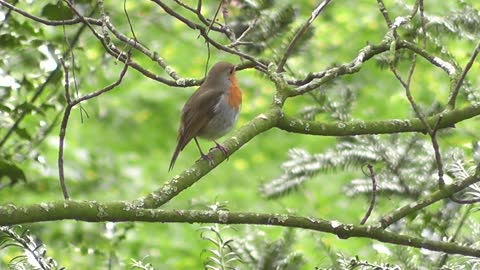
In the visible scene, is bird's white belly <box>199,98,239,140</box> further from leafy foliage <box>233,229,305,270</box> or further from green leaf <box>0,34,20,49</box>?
green leaf <box>0,34,20,49</box>

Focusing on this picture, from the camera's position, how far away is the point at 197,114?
4.05 metres

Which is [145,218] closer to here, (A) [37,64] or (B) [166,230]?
(A) [37,64]

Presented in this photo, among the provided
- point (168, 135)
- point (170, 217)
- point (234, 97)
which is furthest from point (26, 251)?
point (168, 135)

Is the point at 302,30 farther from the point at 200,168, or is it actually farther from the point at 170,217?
the point at 170,217

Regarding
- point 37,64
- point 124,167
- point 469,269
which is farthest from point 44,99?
point 124,167

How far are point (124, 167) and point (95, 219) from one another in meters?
5.19

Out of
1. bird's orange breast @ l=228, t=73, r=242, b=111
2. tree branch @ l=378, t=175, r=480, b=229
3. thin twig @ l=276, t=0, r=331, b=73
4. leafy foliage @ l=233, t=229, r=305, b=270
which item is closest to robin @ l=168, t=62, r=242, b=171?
bird's orange breast @ l=228, t=73, r=242, b=111

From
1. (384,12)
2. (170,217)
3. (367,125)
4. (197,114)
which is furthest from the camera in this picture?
(197,114)

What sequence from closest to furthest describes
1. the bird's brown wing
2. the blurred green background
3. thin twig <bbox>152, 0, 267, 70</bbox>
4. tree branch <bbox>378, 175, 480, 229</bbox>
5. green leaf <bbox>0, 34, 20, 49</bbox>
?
tree branch <bbox>378, 175, 480, 229</bbox>, thin twig <bbox>152, 0, 267, 70</bbox>, green leaf <bbox>0, 34, 20, 49</bbox>, the blurred green background, the bird's brown wing

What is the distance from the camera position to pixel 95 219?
2029 millimetres

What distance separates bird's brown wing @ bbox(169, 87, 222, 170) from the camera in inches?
159

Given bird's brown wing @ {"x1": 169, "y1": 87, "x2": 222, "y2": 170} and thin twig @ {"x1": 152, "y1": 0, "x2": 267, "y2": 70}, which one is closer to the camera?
thin twig @ {"x1": 152, "y1": 0, "x2": 267, "y2": 70}

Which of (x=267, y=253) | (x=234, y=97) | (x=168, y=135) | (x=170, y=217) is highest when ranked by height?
(x=168, y=135)

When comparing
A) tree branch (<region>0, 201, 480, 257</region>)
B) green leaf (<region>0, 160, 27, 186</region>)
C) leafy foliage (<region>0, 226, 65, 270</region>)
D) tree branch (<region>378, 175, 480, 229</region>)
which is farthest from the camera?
green leaf (<region>0, 160, 27, 186</region>)
